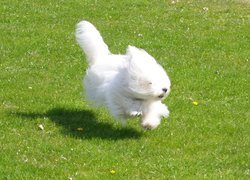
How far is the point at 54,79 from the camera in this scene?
1429 centimetres

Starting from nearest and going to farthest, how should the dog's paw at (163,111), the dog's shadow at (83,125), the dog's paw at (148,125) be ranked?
1. the dog's paw at (148,125)
2. the dog's paw at (163,111)
3. the dog's shadow at (83,125)

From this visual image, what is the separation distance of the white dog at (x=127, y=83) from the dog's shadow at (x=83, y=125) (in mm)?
271

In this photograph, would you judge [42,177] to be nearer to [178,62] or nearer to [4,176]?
[4,176]

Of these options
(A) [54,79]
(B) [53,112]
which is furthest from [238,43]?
(B) [53,112]

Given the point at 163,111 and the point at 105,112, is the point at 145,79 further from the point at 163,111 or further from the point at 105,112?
the point at 105,112

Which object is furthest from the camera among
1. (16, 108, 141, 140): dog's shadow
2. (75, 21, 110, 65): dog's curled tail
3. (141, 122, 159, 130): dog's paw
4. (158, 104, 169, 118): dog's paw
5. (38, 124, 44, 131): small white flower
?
(75, 21, 110, 65): dog's curled tail

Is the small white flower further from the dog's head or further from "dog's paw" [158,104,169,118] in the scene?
"dog's paw" [158,104,169,118]

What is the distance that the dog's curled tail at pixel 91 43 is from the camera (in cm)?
1220

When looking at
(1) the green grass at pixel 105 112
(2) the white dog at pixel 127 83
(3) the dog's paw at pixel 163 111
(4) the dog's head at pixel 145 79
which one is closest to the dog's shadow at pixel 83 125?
(1) the green grass at pixel 105 112

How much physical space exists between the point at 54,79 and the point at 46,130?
117 inches

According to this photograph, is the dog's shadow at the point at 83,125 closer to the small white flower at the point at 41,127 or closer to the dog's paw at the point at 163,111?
the small white flower at the point at 41,127

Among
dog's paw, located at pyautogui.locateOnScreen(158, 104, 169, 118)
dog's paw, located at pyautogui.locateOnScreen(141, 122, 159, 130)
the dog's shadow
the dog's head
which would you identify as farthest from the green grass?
the dog's head

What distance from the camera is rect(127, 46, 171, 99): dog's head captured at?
1047cm

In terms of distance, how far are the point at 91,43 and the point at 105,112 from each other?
1.20 metres
